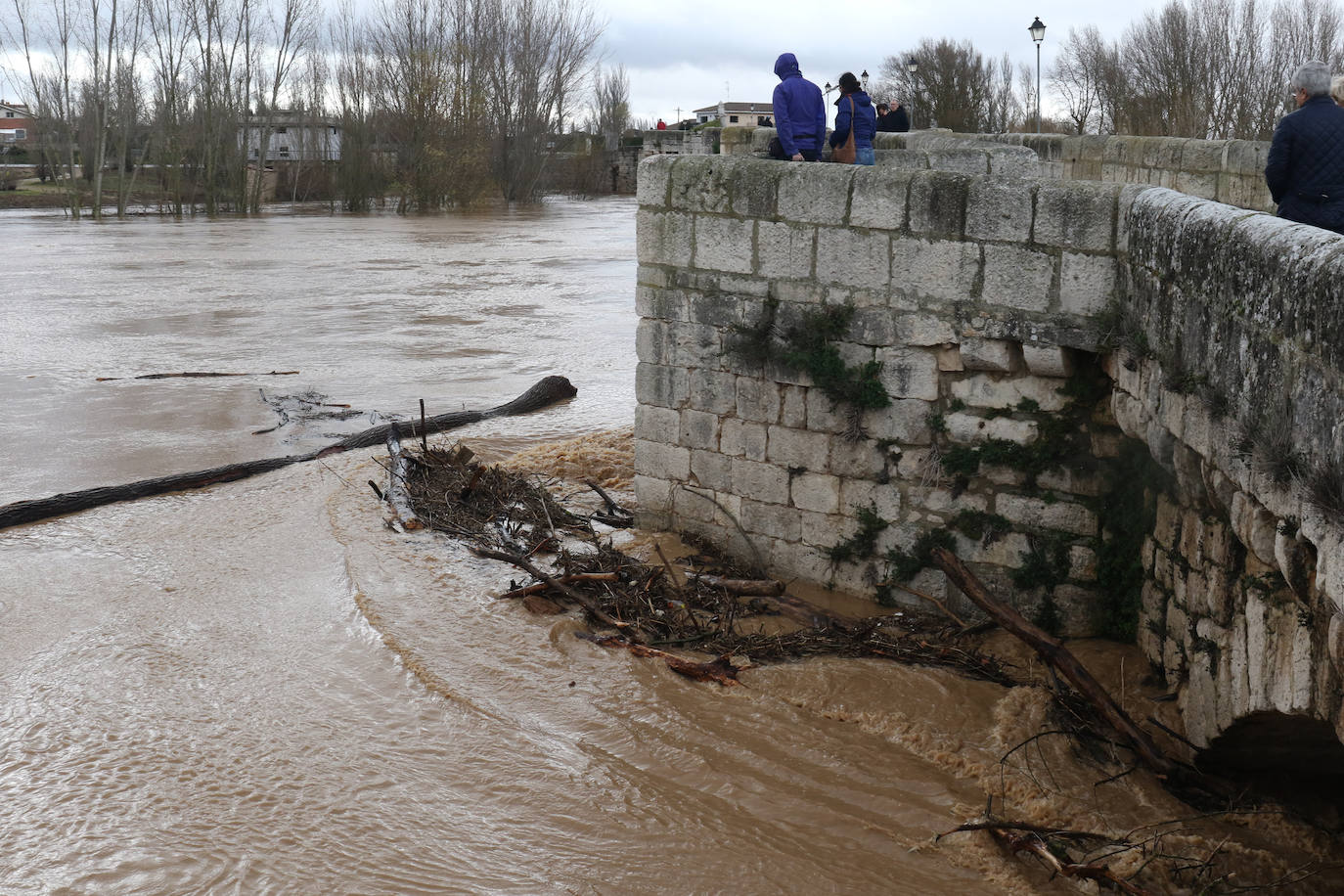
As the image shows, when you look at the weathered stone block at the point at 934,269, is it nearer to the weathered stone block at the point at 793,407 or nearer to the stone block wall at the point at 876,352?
the stone block wall at the point at 876,352

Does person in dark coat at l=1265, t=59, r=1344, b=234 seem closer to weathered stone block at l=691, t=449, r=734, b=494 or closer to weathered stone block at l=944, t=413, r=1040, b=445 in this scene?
weathered stone block at l=944, t=413, r=1040, b=445

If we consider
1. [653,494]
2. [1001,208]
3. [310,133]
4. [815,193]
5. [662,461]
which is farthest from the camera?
[310,133]

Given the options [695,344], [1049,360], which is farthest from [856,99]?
[1049,360]

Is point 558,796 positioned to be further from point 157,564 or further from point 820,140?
point 820,140

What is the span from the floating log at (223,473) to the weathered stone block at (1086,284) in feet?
16.2

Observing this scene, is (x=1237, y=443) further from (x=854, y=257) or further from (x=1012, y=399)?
(x=854, y=257)

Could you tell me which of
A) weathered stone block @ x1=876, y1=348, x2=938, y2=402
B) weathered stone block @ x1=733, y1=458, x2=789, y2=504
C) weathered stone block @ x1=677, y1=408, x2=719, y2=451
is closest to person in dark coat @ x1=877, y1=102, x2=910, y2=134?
weathered stone block @ x1=677, y1=408, x2=719, y2=451

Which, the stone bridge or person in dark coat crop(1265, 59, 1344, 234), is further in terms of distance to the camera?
person in dark coat crop(1265, 59, 1344, 234)

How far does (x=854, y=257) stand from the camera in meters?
6.46

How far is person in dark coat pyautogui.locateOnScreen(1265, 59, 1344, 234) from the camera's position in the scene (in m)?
5.34

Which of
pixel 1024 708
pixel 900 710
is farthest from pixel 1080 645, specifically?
pixel 900 710

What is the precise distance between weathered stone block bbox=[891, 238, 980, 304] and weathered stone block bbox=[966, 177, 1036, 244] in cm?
12

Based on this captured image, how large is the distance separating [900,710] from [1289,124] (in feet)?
10.7

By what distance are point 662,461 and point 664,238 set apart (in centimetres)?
142
